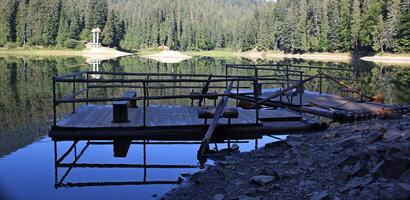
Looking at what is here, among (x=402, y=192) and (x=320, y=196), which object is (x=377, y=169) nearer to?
(x=320, y=196)

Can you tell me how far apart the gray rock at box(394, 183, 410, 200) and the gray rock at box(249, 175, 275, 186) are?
267 centimetres

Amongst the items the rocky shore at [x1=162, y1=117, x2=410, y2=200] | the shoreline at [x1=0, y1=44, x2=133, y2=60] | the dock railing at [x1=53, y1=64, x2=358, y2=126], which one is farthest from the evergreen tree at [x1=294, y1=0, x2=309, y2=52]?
the rocky shore at [x1=162, y1=117, x2=410, y2=200]

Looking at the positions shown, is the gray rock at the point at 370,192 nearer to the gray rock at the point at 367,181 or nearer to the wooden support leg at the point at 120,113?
the gray rock at the point at 367,181

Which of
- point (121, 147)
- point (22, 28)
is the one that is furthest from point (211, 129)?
point (22, 28)

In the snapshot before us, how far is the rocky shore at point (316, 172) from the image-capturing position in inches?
279

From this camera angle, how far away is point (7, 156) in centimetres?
1256

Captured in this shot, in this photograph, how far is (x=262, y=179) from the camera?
28.4 feet

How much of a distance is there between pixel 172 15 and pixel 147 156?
172 metres

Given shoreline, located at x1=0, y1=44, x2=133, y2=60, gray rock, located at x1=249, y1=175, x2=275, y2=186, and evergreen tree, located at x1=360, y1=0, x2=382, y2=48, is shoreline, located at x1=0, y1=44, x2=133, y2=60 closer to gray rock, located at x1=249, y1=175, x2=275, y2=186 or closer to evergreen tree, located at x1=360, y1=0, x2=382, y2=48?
evergreen tree, located at x1=360, y1=0, x2=382, y2=48

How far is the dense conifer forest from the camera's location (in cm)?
9944

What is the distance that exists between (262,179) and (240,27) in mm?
159657

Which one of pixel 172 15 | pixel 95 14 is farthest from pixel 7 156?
pixel 172 15

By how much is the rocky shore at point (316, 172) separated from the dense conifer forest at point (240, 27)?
277 ft

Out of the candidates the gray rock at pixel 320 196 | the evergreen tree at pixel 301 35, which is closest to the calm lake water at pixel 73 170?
the gray rock at pixel 320 196
